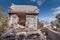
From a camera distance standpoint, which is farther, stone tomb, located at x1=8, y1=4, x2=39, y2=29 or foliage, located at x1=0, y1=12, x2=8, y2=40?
foliage, located at x1=0, y1=12, x2=8, y2=40

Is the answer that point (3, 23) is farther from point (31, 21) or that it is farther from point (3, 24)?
point (31, 21)

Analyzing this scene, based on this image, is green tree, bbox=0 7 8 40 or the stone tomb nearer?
the stone tomb

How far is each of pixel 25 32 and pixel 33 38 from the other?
2.98ft

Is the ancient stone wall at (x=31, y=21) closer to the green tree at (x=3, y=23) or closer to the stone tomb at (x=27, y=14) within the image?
the stone tomb at (x=27, y=14)

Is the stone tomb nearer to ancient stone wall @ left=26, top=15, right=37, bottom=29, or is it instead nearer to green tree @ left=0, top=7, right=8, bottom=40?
Result: ancient stone wall @ left=26, top=15, right=37, bottom=29

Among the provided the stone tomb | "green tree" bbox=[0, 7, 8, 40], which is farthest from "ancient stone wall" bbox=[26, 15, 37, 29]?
"green tree" bbox=[0, 7, 8, 40]

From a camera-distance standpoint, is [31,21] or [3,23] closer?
[31,21]

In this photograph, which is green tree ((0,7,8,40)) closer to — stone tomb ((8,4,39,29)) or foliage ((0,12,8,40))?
foliage ((0,12,8,40))

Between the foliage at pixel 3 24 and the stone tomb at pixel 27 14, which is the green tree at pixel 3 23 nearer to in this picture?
the foliage at pixel 3 24

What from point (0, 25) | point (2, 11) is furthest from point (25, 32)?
point (2, 11)

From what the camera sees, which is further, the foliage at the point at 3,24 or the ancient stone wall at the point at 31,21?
the foliage at the point at 3,24

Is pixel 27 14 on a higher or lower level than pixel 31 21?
higher

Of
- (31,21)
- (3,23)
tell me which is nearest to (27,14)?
(31,21)

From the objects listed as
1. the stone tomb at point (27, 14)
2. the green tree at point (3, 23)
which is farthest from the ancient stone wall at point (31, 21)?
the green tree at point (3, 23)
